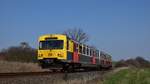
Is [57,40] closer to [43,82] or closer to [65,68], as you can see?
[65,68]

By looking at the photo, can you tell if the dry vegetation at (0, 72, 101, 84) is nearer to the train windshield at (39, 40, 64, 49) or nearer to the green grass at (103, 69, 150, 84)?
the green grass at (103, 69, 150, 84)

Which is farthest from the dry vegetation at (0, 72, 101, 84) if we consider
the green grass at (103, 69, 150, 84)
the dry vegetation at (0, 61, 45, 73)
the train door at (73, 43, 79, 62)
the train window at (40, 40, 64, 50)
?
the dry vegetation at (0, 61, 45, 73)

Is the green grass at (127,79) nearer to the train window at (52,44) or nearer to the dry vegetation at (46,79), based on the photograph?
the dry vegetation at (46,79)

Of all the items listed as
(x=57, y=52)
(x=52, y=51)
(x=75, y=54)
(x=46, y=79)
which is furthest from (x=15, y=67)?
(x=46, y=79)

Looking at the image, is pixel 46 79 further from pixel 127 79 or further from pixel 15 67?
pixel 15 67

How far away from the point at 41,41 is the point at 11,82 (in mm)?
14169

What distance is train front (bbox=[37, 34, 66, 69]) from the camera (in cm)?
2886

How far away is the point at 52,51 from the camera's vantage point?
29.1 metres

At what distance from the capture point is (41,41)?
29.9 meters

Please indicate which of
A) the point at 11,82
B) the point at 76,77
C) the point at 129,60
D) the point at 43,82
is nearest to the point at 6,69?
the point at 76,77

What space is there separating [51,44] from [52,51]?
83cm

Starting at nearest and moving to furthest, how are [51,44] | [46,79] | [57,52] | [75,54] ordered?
1. [46,79]
2. [57,52]
3. [51,44]
4. [75,54]

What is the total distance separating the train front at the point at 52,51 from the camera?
94.7ft

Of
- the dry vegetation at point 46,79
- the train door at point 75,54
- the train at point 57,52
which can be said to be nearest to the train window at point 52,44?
the train at point 57,52
